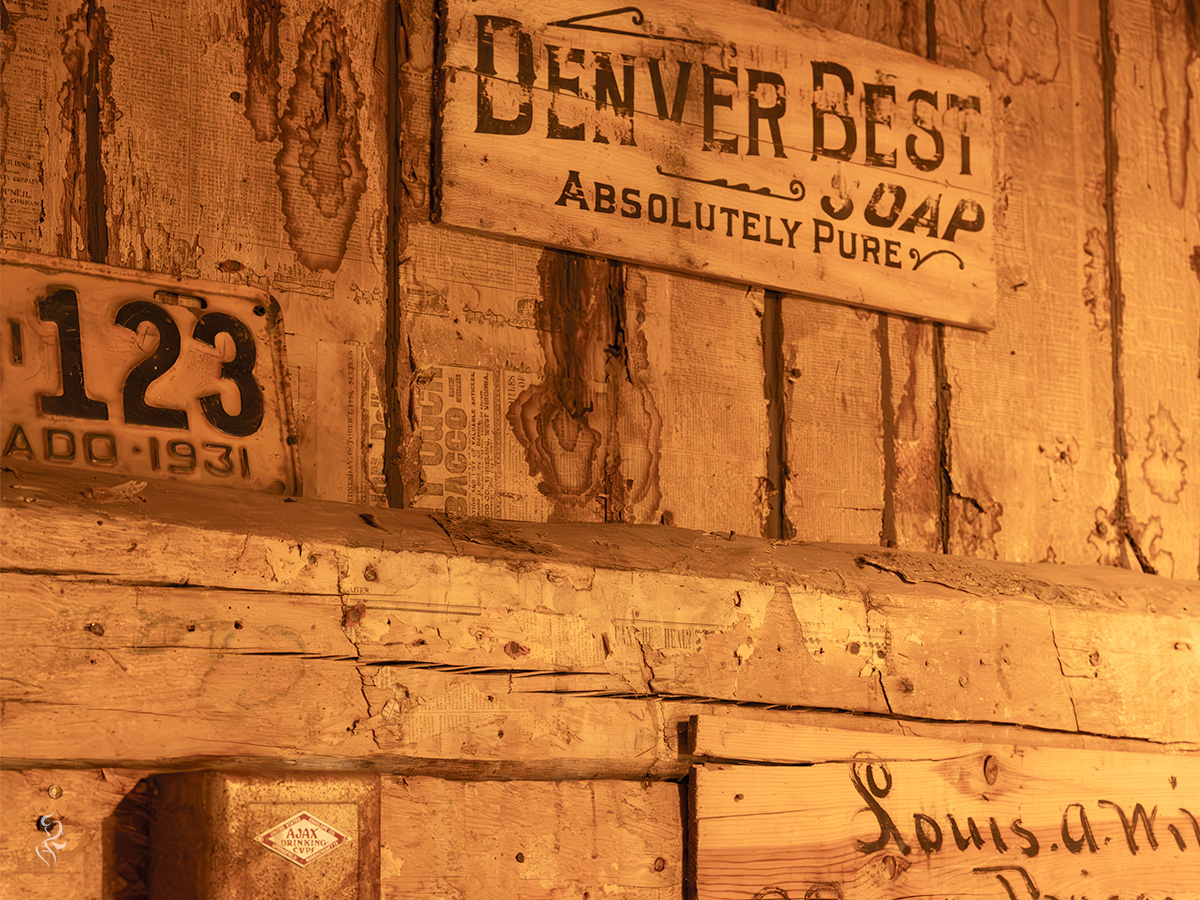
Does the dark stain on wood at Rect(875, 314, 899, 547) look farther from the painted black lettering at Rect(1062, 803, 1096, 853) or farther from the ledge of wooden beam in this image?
the painted black lettering at Rect(1062, 803, 1096, 853)

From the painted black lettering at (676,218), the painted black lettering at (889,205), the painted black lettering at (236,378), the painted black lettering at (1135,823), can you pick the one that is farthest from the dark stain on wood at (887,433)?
the painted black lettering at (236,378)

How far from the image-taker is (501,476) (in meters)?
1.47

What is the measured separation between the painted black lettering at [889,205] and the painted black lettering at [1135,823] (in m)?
0.82

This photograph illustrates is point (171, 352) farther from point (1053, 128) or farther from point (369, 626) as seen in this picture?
point (1053, 128)

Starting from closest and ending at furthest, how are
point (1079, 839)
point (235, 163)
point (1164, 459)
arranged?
point (235, 163)
point (1079, 839)
point (1164, 459)

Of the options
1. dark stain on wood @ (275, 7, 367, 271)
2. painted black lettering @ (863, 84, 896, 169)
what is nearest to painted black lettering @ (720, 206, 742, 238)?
painted black lettering @ (863, 84, 896, 169)

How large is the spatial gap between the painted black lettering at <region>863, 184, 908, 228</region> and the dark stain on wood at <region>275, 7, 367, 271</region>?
0.72 metres

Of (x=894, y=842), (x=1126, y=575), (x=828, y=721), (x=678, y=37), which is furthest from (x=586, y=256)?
(x=1126, y=575)

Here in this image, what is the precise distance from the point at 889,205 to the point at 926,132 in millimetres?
145

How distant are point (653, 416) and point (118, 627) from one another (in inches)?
27.6

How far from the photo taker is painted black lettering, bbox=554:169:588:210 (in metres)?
1.54

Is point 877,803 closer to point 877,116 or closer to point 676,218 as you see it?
point 676,218

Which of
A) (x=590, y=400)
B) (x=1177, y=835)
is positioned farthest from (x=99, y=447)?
(x=1177, y=835)

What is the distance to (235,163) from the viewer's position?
137cm
